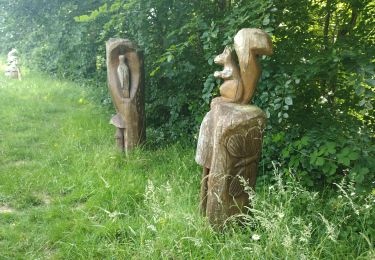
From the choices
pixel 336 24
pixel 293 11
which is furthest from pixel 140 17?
pixel 336 24

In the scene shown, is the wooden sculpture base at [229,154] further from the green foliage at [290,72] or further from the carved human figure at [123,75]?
the carved human figure at [123,75]

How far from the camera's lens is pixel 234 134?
2.79 metres

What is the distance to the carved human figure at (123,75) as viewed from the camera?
484 centimetres

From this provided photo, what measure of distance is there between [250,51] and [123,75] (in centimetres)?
244

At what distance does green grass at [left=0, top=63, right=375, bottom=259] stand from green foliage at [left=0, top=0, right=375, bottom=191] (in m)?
0.39

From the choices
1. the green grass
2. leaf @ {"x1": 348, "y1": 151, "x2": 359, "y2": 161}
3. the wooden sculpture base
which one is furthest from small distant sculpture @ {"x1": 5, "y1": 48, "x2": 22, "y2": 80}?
leaf @ {"x1": 348, "y1": 151, "x2": 359, "y2": 161}

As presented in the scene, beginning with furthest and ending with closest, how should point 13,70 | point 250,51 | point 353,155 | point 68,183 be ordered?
1. point 13,70
2. point 68,183
3. point 353,155
4. point 250,51

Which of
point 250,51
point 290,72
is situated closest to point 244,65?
point 250,51

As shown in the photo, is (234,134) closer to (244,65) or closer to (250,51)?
(244,65)

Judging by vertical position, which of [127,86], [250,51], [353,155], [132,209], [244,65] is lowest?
[132,209]

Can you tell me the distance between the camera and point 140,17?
499 centimetres

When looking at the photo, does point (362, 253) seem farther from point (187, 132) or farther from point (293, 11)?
point (187, 132)

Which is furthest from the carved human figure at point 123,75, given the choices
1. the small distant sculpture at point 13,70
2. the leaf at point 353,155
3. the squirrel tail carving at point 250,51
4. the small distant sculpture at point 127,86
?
the small distant sculpture at point 13,70

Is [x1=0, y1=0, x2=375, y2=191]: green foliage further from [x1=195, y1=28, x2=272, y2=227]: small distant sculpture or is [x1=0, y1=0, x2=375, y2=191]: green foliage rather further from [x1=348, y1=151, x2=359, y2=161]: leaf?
[x1=195, y1=28, x2=272, y2=227]: small distant sculpture
